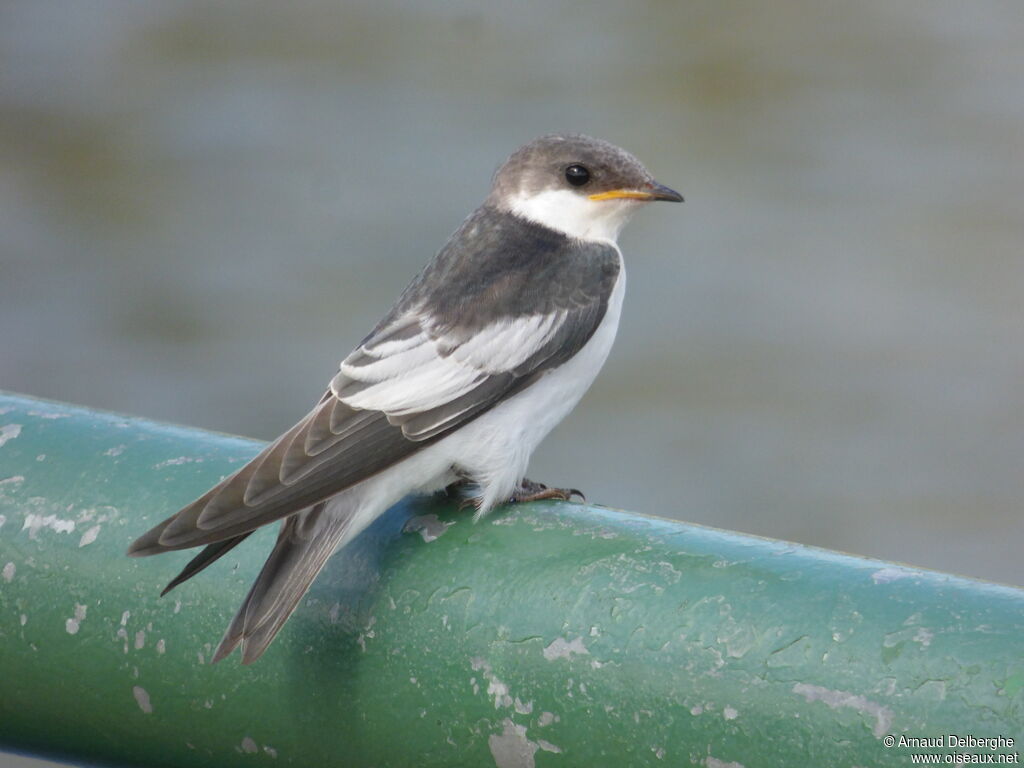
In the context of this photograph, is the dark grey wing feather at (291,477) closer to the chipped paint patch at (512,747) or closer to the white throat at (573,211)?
the chipped paint patch at (512,747)

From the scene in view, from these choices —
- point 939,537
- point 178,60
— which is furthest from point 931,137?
point 178,60

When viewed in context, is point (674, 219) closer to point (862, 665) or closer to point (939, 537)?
point (939, 537)

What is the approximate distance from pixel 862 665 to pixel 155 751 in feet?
2.93

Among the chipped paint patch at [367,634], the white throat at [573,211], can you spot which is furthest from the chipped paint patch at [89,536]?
the white throat at [573,211]

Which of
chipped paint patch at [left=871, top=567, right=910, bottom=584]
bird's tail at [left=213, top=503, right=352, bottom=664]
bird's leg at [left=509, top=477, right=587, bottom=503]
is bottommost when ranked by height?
bird's leg at [left=509, top=477, right=587, bottom=503]

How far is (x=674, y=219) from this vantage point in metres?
8.58

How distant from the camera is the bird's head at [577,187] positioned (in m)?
3.16

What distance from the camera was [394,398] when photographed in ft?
8.48

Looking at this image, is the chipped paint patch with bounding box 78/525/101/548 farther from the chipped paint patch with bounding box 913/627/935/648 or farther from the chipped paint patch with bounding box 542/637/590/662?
the chipped paint patch with bounding box 913/627/935/648

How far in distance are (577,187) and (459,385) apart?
64 centimetres

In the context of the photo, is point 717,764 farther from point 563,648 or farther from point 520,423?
point 520,423

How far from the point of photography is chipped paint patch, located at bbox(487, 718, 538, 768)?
1.96 meters

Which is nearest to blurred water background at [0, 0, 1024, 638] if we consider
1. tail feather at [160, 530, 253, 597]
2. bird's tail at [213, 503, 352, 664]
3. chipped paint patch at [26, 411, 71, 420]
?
chipped paint patch at [26, 411, 71, 420]

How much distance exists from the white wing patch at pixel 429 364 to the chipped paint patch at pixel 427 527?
10.2 inches
